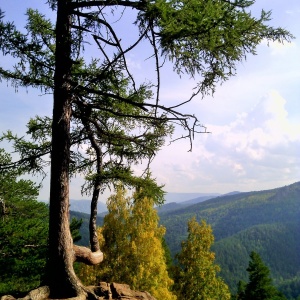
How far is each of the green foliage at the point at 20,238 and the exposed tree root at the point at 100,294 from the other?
30.5 feet

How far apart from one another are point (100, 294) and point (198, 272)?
22410mm

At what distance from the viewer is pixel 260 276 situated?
118 feet

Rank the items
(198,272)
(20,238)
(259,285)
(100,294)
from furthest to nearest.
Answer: (259,285)
(198,272)
(20,238)
(100,294)

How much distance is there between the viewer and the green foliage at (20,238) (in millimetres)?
16505

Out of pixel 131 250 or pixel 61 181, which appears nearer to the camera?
pixel 61 181

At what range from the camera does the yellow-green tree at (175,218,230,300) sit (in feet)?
89.8

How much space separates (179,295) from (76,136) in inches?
931

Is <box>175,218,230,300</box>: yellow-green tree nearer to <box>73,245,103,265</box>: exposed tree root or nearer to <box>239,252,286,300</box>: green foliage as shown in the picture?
<box>239,252,286,300</box>: green foliage

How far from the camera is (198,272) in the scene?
2762 cm

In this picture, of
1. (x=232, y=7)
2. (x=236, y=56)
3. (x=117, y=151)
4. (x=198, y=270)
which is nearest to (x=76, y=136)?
(x=117, y=151)

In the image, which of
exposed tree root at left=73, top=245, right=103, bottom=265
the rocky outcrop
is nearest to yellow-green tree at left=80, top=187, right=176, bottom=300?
the rocky outcrop

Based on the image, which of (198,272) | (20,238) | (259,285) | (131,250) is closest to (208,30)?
(20,238)

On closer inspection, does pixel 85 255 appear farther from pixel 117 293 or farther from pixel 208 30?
pixel 208 30

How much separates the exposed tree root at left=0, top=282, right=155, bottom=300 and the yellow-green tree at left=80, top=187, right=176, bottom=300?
42.9ft
